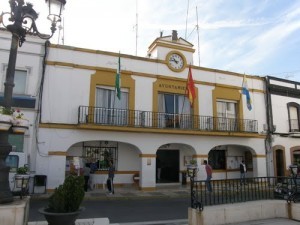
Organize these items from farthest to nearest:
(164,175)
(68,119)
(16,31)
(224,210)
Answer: (164,175)
(68,119)
(224,210)
(16,31)

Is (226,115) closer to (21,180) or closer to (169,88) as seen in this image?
(169,88)

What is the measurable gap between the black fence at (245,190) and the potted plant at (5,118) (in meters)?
4.43

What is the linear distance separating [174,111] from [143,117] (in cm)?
242

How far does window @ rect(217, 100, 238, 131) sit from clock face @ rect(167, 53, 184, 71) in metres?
3.52

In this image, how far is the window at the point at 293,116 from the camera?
2138 centimetres

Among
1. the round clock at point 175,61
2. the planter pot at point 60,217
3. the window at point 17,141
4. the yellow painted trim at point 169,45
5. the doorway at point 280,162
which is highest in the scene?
the yellow painted trim at point 169,45

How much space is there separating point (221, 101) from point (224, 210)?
12.8 metres

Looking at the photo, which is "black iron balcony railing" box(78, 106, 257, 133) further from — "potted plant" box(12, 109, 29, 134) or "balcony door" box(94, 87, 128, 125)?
"potted plant" box(12, 109, 29, 134)

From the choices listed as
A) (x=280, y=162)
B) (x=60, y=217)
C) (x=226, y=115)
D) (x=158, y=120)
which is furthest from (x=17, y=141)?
(x=280, y=162)

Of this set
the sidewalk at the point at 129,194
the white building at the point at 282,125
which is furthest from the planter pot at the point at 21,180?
the white building at the point at 282,125

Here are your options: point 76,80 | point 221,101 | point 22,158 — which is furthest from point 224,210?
point 221,101

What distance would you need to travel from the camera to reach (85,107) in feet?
50.1

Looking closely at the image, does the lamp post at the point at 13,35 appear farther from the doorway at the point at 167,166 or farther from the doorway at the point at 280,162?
the doorway at the point at 280,162

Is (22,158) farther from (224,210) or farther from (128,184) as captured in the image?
(224,210)
